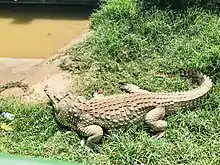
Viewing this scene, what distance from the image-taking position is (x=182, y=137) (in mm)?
4211

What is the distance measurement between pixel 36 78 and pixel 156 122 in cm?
183

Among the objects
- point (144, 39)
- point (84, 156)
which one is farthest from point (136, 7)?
point (84, 156)

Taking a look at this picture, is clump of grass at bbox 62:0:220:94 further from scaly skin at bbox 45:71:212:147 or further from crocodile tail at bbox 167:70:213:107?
scaly skin at bbox 45:71:212:147

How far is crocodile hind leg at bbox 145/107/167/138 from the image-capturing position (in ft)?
14.1

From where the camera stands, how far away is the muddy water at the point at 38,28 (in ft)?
21.7

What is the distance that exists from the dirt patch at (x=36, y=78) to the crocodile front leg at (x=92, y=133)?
0.82m

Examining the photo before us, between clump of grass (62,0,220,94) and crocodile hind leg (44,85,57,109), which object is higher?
clump of grass (62,0,220,94)

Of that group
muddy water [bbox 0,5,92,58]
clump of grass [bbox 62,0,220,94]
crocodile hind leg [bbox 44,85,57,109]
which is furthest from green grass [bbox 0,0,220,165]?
muddy water [bbox 0,5,92,58]

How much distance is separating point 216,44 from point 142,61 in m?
0.93

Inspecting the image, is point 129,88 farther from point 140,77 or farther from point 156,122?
point 156,122

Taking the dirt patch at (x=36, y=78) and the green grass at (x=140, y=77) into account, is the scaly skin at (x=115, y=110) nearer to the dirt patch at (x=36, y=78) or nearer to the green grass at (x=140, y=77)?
the green grass at (x=140, y=77)

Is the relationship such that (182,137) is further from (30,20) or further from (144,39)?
(30,20)

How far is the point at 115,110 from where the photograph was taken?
14.2 ft

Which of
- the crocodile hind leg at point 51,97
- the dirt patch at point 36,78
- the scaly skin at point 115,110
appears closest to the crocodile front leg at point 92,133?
the scaly skin at point 115,110
